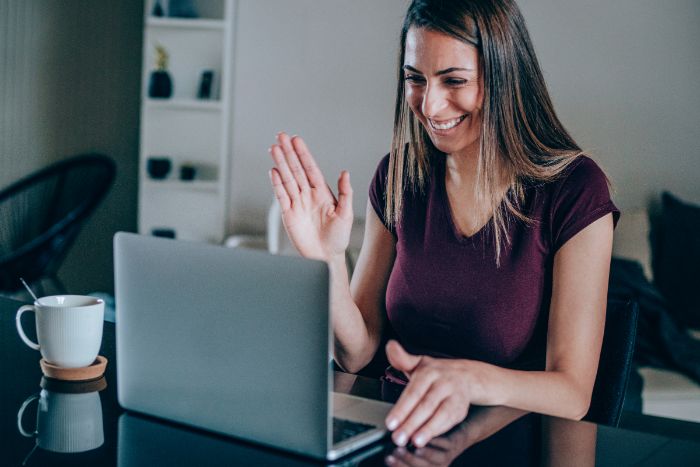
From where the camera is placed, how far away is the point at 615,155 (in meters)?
3.57

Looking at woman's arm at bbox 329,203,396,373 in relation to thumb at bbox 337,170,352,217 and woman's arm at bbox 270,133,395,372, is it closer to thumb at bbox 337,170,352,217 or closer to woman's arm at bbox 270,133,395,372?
woman's arm at bbox 270,133,395,372

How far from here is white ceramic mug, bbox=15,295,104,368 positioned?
1053 mm

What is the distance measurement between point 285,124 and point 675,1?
5.92 ft

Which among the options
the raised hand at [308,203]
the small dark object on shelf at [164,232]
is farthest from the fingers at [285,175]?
the small dark object on shelf at [164,232]

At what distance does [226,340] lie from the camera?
0.84 m

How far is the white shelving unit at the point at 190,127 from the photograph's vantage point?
3688 millimetres

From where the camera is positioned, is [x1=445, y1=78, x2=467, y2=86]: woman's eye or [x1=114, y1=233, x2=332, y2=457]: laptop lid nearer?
[x1=114, y1=233, x2=332, y2=457]: laptop lid

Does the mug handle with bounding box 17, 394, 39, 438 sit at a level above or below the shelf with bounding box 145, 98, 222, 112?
below

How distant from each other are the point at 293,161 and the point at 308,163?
23mm

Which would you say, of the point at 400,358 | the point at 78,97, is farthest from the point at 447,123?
the point at 78,97

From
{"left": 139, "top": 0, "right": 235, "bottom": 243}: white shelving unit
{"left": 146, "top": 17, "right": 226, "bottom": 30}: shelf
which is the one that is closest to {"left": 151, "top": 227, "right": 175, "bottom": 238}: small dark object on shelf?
{"left": 139, "top": 0, "right": 235, "bottom": 243}: white shelving unit

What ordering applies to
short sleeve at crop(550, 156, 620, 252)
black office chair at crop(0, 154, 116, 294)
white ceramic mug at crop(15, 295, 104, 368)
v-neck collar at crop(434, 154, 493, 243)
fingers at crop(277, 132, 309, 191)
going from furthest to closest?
1. black office chair at crop(0, 154, 116, 294)
2. v-neck collar at crop(434, 154, 493, 243)
3. short sleeve at crop(550, 156, 620, 252)
4. fingers at crop(277, 132, 309, 191)
5. white ceramic mug at crop(15, 295, 104, 368)

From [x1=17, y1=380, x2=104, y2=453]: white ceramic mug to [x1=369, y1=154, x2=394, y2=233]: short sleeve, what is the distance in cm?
69

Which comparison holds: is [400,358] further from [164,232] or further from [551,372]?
[164,232]
